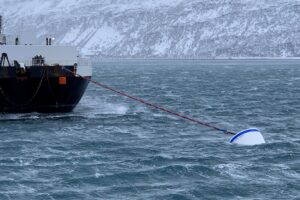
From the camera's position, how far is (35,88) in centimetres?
4297

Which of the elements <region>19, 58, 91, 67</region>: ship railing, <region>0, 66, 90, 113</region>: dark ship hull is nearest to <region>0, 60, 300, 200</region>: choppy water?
<region>0, 66, 90, 113</region>: dark ship hull

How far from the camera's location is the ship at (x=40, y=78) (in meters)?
42.7

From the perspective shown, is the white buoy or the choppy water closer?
the choppy water

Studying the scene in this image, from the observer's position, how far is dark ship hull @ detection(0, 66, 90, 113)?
42.5 m

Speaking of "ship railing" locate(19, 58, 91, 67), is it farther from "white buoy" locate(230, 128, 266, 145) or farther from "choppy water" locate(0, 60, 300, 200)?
"white buoy" locate(230, 128, 266, 145)

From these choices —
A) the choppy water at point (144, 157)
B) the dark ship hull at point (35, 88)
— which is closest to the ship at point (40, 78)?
the dark ship hull at point (35, 88)

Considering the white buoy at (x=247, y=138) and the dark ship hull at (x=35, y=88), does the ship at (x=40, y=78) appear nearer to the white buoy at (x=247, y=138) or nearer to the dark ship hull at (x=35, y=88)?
the dark ship hull at (x=35, y=88)

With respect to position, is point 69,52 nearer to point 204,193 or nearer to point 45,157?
point 45,157

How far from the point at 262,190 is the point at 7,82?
78.2 ft

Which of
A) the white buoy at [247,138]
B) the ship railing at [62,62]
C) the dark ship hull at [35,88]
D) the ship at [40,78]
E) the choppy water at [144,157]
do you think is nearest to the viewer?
the choppy water at [144,157]

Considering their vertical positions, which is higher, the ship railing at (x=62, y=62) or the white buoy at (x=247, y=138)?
the ship railing at (x=62, y=62)

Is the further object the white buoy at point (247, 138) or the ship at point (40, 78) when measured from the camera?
the ship at point (40, 78)

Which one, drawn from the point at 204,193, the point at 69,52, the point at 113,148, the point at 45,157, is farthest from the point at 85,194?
the point at 69,52

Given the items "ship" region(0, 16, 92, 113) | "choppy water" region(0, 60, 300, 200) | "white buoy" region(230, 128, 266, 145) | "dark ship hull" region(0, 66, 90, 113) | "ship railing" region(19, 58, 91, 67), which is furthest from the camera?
"ship railing" region(19, 58, 91, 67)
